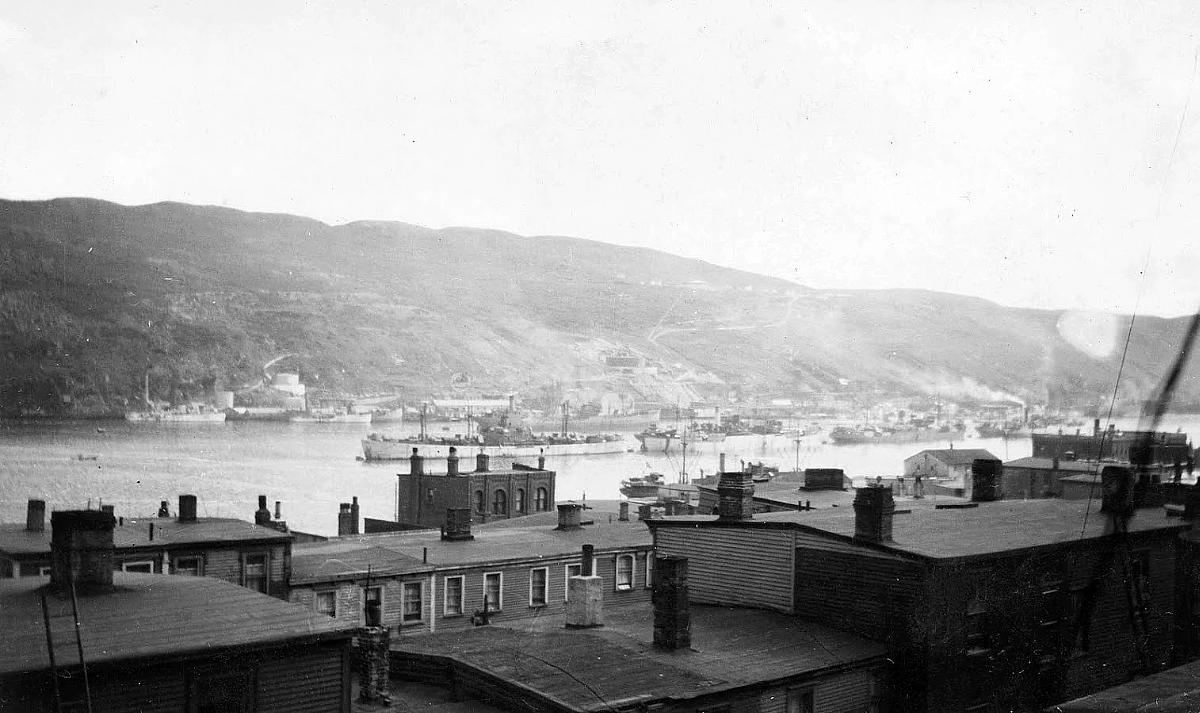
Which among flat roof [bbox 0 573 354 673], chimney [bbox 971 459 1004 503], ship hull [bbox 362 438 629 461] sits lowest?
ship hull [bbox 362 438 629 461]

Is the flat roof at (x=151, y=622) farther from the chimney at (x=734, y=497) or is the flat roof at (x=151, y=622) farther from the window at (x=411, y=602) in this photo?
the window at (x=411, y=602)

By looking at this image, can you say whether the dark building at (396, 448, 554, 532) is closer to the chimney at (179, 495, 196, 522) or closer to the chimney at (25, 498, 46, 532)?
the chimney at (179, 495, 196, 522)

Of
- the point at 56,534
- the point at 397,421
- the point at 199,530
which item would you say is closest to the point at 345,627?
the point at 56,534

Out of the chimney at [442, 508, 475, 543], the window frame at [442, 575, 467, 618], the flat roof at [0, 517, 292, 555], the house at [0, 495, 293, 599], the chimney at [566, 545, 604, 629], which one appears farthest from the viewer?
the chimney at [442, 508, 475, 543]

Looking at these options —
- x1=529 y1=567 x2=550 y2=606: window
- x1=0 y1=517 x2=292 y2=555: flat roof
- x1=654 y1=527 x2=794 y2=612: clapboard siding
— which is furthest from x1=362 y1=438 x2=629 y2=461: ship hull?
x1=654 y1=527 x2=794 y2=612: clapboard siding

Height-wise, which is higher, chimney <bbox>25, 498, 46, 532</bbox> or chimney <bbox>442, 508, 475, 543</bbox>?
chimney <bbox>25, 498, 46, 532</bbox>

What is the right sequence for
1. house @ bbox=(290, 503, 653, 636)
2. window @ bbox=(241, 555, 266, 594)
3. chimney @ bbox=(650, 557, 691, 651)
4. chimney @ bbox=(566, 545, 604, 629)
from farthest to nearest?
1. house @ bbox=(290, 503, 653, 636)
2. window @ bbox=(241, 555, 266, 594)
3. chimney @ bbox=(566, 545, 604, 629)
4. chimney @ bbox=(650, 557, 691, 651)

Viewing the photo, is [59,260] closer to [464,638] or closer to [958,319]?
[958,319]
